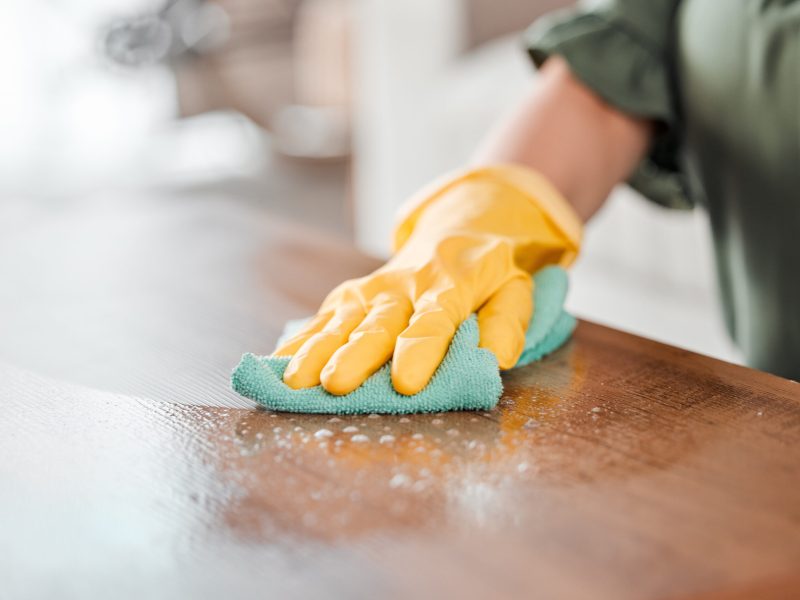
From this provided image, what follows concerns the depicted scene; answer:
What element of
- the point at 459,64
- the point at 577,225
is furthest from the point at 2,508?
the point at 459,64

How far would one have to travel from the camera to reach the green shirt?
0.78 m

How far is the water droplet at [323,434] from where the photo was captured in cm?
49

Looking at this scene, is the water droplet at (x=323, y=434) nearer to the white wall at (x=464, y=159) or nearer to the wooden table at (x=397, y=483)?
the wooden table at (x=397, y=483)

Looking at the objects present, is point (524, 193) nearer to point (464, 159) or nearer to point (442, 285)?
point (442, 285)

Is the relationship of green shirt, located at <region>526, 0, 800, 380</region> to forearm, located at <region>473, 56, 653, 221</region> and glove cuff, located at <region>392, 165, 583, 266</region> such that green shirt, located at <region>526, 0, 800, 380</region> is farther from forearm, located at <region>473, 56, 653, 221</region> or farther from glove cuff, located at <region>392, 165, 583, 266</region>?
glove cuff, located at <region>392, 165, 583, 266</region>

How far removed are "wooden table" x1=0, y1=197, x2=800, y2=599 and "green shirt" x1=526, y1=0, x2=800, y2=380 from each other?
0.75 ft

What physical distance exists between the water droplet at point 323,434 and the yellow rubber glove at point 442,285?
3 centimetres

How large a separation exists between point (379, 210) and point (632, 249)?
2.68 feet

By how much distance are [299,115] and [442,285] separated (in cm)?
404

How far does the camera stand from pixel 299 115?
4527 millimetres

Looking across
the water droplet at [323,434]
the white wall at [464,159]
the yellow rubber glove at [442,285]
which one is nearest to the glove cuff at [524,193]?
the yellow rubber glove at [442,285]

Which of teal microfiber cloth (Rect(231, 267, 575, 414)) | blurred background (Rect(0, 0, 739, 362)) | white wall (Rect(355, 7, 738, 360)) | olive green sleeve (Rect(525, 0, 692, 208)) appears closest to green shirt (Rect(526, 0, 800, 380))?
olive green sleeve (Rect(525, 0, 692, 208))

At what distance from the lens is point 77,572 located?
38cm

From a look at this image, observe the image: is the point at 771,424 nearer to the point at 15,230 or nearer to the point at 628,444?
the point at 628,444
